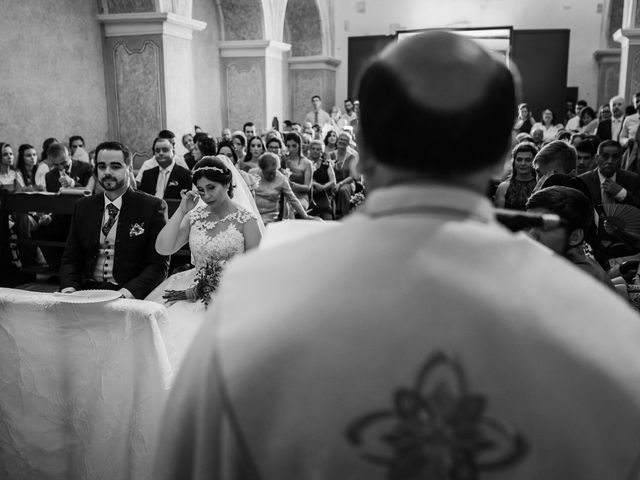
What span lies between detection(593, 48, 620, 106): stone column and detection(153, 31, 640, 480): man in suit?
61.8ft

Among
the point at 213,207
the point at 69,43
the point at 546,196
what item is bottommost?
the point at 213,207

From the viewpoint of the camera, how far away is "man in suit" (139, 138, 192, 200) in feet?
21.5

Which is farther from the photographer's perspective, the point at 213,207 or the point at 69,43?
the point at 69,43

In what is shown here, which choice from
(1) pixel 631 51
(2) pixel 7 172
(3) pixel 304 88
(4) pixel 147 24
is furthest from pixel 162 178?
(3) pixel 304 88

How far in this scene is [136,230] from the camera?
3.92 m

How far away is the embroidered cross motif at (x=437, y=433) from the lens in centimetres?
76

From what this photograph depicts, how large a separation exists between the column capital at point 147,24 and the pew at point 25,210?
13.6ft

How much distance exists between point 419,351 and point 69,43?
417 inches

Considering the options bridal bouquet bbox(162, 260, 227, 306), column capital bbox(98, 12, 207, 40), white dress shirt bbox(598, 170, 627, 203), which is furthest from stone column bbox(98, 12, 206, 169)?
white dress shirt bbox(598, 170, 627, 203)

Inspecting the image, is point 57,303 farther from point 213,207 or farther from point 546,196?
point 546,196

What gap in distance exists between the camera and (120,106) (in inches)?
404

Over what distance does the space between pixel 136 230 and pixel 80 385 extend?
1353mm

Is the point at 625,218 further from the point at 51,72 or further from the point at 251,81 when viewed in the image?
the point at 251,81

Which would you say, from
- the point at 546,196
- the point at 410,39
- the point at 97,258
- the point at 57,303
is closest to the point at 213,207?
the point at 97,258
